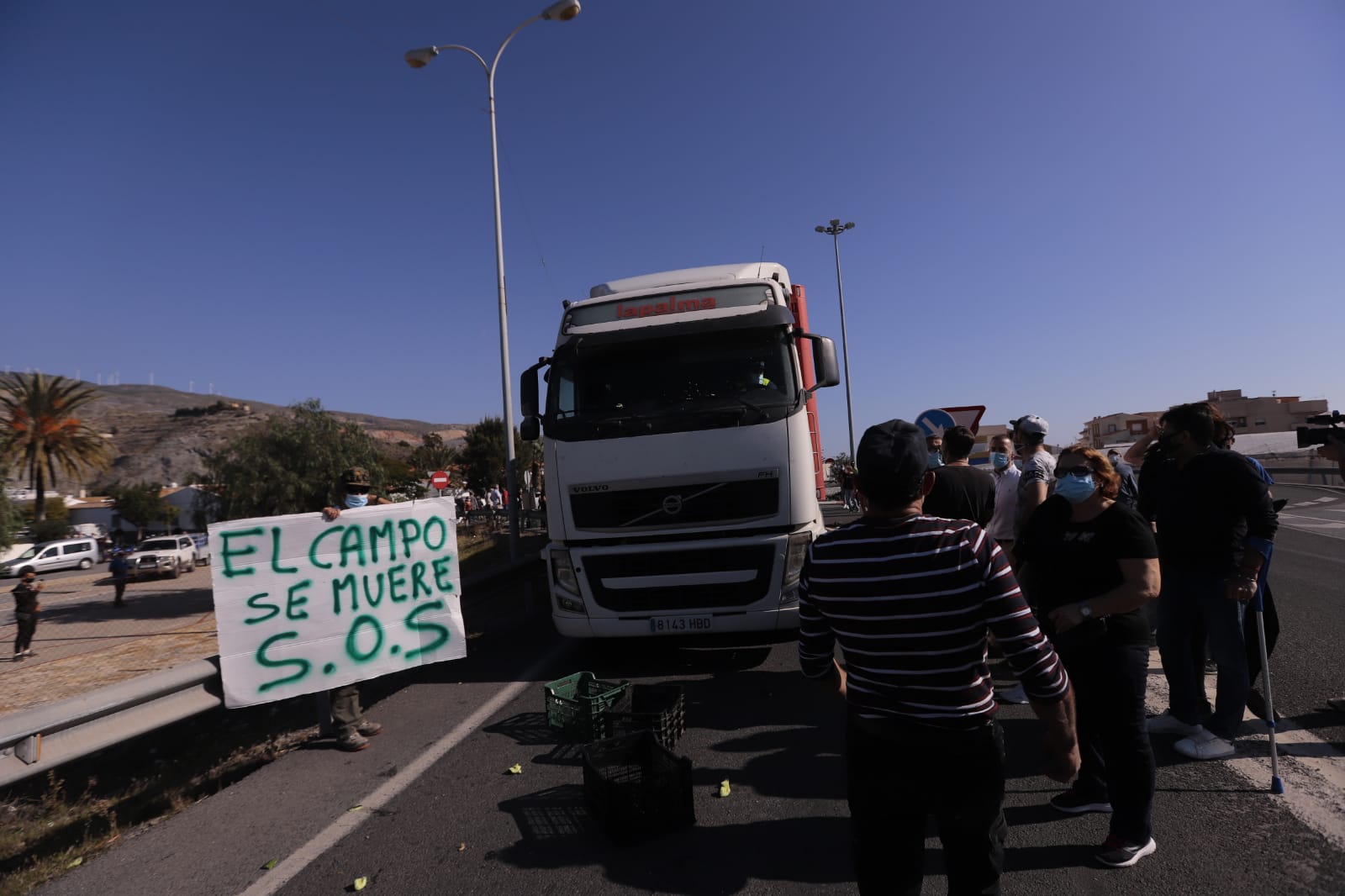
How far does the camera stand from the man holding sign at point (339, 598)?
500 centimetres

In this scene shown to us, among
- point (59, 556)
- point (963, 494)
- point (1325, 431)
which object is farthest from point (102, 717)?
point (59, 556)

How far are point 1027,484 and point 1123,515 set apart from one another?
2200 millimetres

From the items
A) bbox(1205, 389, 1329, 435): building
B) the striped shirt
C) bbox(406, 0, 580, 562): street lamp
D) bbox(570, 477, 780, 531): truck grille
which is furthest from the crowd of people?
bbox(1205, 389, 1329, 435): building

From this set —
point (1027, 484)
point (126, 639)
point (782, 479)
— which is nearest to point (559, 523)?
point (782, 479)

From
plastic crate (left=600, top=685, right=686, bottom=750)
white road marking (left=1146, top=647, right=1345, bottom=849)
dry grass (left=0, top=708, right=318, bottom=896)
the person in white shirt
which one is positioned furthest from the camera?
the person in white shirt

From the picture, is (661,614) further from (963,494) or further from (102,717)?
(102,717)

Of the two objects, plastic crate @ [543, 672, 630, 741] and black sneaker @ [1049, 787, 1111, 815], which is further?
plastic crate @ [543, 672, 630, 741]

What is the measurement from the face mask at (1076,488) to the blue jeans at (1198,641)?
125 cm

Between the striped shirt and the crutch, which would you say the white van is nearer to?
the striped shirt

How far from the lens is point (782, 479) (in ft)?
19.7

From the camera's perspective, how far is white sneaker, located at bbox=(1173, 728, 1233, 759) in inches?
161

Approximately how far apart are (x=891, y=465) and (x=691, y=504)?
4.05 meters

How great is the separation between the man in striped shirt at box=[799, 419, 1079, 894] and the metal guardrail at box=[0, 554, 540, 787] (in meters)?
4.34

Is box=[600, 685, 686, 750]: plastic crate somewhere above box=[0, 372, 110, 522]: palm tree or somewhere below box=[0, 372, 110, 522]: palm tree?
below
